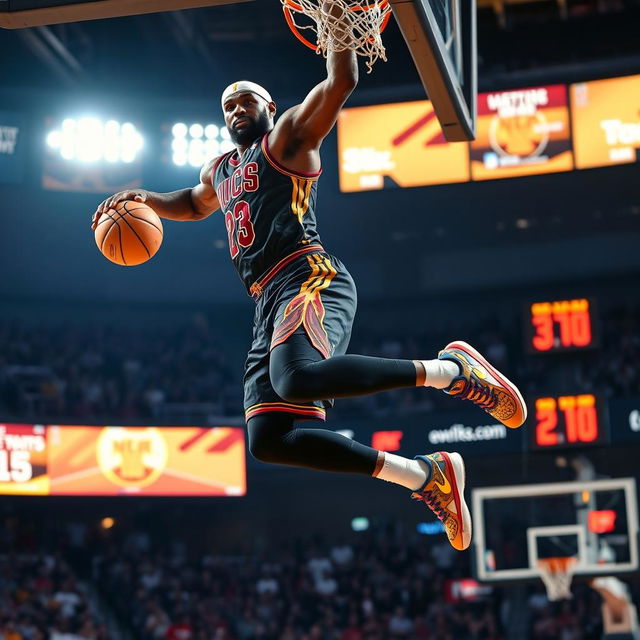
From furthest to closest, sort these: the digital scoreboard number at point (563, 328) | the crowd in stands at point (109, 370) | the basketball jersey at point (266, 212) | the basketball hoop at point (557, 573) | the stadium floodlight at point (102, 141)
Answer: the crowd in stands at point (109, 370) → the stadium floodlight at point (102, 141) → the digital scoreboard number at point (563, 328) → the basketball hoop at point (557, 573) → the basketball jersey at point (266, 212)

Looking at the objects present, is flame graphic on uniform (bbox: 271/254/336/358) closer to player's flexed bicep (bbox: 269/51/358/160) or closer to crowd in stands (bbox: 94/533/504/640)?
player's flexed bicep (bbox: 269/51/358/160)

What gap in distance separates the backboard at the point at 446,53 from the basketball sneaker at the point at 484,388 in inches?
56.3

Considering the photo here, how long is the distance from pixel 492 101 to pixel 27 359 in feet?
32.5

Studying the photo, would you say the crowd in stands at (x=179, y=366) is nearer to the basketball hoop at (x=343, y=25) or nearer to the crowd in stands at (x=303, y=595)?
the crowd in stands at (x=303, y=595)

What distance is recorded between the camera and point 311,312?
17.3 ft

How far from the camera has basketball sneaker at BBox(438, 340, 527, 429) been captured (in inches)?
213

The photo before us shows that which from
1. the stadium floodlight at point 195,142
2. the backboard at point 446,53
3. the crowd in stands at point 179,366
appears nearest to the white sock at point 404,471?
the backboard at point 446,53

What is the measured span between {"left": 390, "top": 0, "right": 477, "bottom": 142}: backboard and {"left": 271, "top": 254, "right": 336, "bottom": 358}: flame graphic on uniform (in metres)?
1.22

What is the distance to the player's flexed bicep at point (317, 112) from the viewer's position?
512 centimetres

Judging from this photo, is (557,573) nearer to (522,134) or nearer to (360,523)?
(522,134)

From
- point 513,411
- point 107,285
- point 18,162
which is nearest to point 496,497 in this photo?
point 513,411

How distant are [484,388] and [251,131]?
5.69ft

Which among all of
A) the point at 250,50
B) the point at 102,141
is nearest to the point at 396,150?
the point at 102,141

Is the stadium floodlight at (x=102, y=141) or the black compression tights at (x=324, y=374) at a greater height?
the stadium floodlight at (x=102, y=141)
